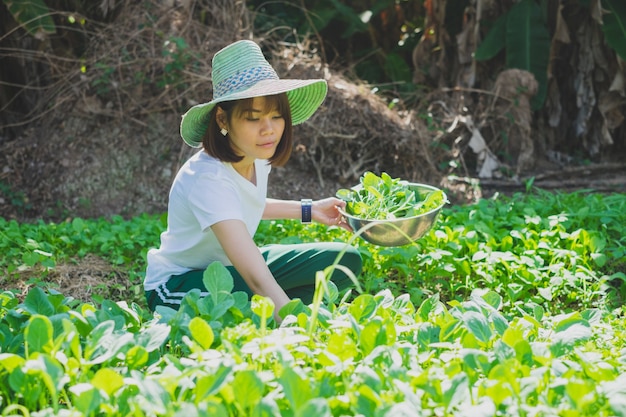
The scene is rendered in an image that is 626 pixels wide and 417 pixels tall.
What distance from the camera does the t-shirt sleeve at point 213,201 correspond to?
94.7 inches

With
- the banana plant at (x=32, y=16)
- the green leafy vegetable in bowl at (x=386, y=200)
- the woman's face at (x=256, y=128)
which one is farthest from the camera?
the banana plant at (x=32, y=16)

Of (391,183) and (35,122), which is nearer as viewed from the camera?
(391,183)

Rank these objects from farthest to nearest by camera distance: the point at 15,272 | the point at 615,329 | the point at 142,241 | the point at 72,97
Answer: the point at 72,97 → the point at 142,241 → the point at 15,272 → the point at 615,329

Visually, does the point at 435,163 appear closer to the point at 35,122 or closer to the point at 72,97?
the point at 72,97

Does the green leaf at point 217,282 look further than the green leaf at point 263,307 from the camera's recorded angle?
Yes

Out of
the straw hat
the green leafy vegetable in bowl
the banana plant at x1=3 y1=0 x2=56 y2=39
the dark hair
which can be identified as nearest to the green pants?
the green leafy vegetable in bowl

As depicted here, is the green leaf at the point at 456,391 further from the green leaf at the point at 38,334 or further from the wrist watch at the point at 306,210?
the wrist watch at the point at 306,210

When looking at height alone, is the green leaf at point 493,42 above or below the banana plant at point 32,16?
below

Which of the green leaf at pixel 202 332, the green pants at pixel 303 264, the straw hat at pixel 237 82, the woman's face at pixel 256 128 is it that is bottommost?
the green pants at pixel 303 264

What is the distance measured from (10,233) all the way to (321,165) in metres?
2.42

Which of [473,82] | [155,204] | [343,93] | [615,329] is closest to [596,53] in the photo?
[473,82]

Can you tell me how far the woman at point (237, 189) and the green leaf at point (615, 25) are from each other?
14.0 feet

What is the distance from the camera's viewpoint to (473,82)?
262 inches

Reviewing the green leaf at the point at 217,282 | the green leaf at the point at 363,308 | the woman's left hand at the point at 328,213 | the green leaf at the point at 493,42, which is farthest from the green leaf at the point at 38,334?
the green leaf at the point at 493,42
